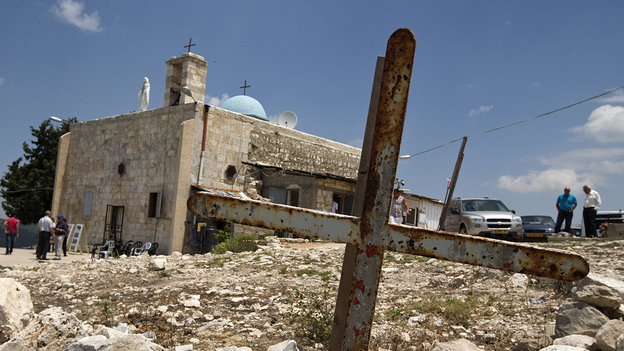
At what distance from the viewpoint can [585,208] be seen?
38.8 ft

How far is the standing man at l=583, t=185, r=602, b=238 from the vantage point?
37.9 feet

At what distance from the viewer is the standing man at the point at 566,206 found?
12070 mm

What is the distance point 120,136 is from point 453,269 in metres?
14.4

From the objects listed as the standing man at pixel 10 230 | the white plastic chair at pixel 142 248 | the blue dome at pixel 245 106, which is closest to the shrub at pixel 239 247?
the white plastic chair at pixel 142 248

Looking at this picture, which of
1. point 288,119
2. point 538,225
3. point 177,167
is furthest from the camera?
point 288,119

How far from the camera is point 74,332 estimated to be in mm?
3699

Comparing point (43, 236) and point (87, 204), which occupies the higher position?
point (87, 204)

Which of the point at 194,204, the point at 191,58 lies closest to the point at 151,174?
the point at 191,58

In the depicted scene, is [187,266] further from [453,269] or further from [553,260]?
[553,260]

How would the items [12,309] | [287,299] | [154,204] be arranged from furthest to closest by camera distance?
[154,204] < [287,299] < [12,309]

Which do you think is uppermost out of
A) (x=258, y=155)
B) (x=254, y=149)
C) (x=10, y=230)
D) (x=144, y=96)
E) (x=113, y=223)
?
(x=144, y=96)

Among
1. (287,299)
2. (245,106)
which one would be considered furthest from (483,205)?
(245,106)

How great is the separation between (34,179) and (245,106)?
15296 millimetres

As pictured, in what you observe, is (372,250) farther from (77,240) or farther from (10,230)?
A: (77,240)
